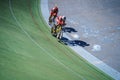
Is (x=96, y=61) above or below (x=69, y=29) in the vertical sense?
below

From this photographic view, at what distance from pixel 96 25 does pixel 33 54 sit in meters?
10.0

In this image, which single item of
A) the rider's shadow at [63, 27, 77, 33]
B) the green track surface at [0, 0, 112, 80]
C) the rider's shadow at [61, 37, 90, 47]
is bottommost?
the green track surface at [0, 0, 112, 80]

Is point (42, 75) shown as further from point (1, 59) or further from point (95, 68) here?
point (95, 68)

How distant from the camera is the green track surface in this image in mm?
13828

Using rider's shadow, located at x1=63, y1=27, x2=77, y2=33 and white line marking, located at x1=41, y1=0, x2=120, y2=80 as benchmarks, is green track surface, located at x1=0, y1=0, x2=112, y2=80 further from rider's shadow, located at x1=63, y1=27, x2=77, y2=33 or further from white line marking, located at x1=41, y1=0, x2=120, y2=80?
rider's shadow, located at x1=63, y1=27, x2=77, y2=33

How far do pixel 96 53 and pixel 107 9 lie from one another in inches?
357

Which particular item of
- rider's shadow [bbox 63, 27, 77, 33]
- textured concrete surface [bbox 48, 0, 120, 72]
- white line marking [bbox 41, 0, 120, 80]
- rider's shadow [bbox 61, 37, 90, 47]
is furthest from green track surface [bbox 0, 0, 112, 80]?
textured concrete surface [bbox 48, 0, 120, 72]

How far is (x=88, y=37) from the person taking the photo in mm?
22453

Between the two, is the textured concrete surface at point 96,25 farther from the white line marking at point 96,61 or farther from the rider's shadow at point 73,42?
the white line marking at point 96,61

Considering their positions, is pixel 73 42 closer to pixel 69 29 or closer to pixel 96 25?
pixel 69 29

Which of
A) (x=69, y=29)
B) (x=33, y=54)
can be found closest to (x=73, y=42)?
(x=69, y=29)

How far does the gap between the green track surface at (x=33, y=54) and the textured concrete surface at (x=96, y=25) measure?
7.34 feet

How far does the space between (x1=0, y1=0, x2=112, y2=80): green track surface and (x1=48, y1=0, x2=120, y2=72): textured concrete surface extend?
88.1 inches

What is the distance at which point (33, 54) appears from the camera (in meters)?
16.5
